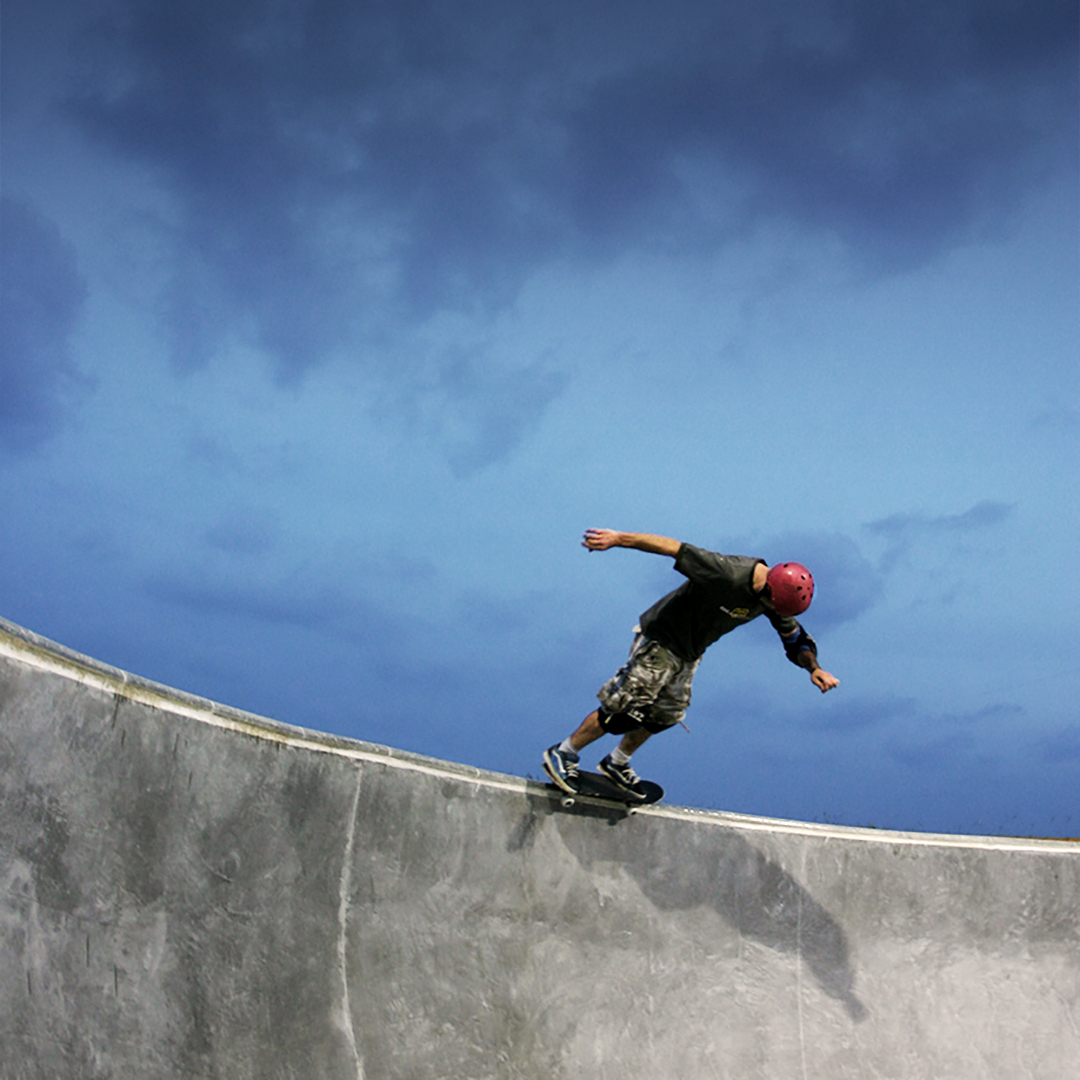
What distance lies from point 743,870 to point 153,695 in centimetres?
447

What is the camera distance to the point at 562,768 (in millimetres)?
6148

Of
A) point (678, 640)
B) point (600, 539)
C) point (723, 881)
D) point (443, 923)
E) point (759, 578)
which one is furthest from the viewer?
point (723, 881)

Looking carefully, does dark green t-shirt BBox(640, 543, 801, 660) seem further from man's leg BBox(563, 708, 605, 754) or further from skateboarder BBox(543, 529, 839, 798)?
man's leg BBox(563, 708, 605, 754)

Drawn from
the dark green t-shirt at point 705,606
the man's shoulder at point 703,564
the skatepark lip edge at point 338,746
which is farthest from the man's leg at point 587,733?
the man's shoulder at point 703,564

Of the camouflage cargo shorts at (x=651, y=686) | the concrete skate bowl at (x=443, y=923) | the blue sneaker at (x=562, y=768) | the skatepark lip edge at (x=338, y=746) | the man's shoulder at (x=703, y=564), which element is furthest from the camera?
the blue sneaker at (x=562, y=768)

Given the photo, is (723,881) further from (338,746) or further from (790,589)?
(338,746)

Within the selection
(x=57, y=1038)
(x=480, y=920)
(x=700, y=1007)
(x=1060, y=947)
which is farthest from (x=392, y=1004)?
(x=1060, y=947)

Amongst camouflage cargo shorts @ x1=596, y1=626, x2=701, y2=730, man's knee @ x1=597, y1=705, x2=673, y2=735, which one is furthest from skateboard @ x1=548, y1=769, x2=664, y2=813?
camouflage cargo shorts @ x1=596, y1=626, x2=701, y2=730

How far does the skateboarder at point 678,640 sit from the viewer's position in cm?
554

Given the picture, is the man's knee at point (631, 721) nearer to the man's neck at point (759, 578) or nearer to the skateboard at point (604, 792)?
the skateboard at point (604, 792)

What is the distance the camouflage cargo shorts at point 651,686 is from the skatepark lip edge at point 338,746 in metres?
0.83

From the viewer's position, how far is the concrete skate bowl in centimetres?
452

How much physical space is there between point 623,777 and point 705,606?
4.84 feet

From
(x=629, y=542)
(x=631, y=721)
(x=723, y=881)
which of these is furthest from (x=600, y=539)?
(x=723, y=881)
